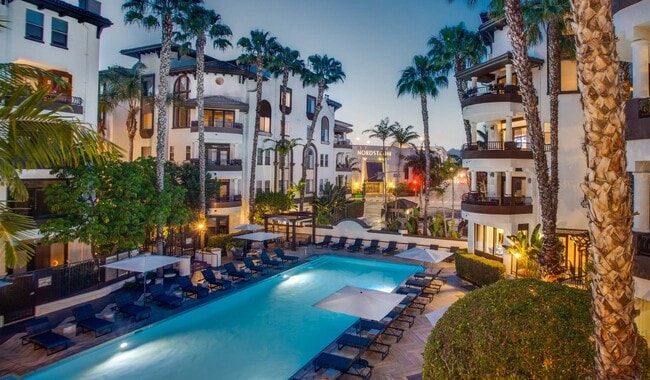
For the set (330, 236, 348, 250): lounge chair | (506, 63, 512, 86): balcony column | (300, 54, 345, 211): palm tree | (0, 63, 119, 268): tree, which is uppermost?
(300, 54, 345, 211): palm tree

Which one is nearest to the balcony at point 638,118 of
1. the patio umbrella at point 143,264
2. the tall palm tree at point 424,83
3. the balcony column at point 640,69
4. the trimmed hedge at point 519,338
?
the balcony column at point 640,69

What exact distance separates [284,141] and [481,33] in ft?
70.3

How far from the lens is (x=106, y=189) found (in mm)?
20016

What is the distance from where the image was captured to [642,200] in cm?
1038

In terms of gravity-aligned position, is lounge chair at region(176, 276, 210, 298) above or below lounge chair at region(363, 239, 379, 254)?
below

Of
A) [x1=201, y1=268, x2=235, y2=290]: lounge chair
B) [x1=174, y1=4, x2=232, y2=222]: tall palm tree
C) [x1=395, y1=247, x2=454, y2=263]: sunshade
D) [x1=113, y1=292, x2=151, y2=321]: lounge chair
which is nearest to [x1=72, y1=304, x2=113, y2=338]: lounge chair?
[x1=113, y1=292, x2=151, y2=321]: lounge chair

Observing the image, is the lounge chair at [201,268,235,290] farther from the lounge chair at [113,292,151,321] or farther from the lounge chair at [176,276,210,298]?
the lounge chair at [113,292,151,321]

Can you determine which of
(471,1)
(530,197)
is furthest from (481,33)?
(530,197)

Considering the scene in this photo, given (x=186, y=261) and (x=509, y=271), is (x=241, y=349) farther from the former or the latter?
(x=509, y=271)

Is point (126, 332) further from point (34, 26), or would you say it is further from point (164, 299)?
point (34, 26)

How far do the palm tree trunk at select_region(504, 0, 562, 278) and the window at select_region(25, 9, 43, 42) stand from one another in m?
22.9

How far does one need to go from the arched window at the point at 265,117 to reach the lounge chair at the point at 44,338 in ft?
95.6

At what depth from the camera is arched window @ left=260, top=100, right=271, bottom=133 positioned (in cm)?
4050

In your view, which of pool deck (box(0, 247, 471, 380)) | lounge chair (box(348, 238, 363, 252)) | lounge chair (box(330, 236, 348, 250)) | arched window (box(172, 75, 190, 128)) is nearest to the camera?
pool deck (box(0, 247, 471, 380))
